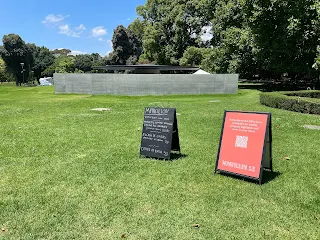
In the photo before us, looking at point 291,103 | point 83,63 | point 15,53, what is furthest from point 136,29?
point 291,103

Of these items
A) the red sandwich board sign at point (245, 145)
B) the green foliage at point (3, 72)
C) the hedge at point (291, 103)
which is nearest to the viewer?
the red sandwich board sign at point (245, 145)

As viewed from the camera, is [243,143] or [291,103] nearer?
[243,143]

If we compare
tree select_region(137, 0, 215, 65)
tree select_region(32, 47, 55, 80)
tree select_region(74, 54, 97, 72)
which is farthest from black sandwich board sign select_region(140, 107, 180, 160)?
tree select_region(74, 54, 97, 72)

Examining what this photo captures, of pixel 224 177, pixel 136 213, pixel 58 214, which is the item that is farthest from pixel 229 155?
pixel 58 214

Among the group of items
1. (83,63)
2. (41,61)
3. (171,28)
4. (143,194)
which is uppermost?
(171,28)

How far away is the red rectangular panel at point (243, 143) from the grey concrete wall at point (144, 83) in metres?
18.4

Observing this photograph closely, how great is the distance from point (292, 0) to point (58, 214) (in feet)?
73.3

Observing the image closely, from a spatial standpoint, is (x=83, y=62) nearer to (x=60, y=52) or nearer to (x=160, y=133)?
(x=60, y=52)

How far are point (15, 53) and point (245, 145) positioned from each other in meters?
87.4

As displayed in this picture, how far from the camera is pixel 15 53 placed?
8106cm

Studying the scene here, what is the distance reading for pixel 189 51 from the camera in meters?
42.5

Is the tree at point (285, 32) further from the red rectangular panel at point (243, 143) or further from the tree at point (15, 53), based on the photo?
the tree at point (15, 53)

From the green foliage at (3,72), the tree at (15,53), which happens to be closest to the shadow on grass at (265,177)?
the tree at (15,53)

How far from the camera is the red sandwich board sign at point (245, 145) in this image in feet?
16.3
